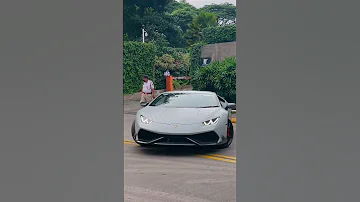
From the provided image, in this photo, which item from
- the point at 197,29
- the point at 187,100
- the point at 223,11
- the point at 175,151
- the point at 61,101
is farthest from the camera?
the point at 223,11

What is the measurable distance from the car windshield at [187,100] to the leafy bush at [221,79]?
4.14m

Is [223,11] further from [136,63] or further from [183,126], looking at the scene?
[183,126]

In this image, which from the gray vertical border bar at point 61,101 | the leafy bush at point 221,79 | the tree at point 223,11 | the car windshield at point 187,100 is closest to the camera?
the gray vertical border bar at point 61,101

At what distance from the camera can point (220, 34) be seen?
14.0m

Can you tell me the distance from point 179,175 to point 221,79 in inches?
239

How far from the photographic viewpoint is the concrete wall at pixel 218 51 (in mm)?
13039

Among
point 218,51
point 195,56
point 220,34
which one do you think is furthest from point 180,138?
point 220,34

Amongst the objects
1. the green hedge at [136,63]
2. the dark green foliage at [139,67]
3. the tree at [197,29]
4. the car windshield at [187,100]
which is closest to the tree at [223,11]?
the tree at [197,29]

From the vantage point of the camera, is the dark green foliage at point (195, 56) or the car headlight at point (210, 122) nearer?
the car headlight at point (210, 122)

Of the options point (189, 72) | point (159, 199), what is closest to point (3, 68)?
point (159, 199)

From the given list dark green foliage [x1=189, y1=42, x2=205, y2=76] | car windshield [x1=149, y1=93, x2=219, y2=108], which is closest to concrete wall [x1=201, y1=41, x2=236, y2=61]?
dark green foliage [x1=189, y1=42, x2=205, y2=76]

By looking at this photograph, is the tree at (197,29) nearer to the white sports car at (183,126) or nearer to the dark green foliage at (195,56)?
the dark green foliage at (195,56)

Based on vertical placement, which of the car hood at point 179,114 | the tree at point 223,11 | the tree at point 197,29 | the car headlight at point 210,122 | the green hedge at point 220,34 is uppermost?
the tree at point 223,11

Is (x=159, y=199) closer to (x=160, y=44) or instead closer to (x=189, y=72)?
(x=189, y=72)
